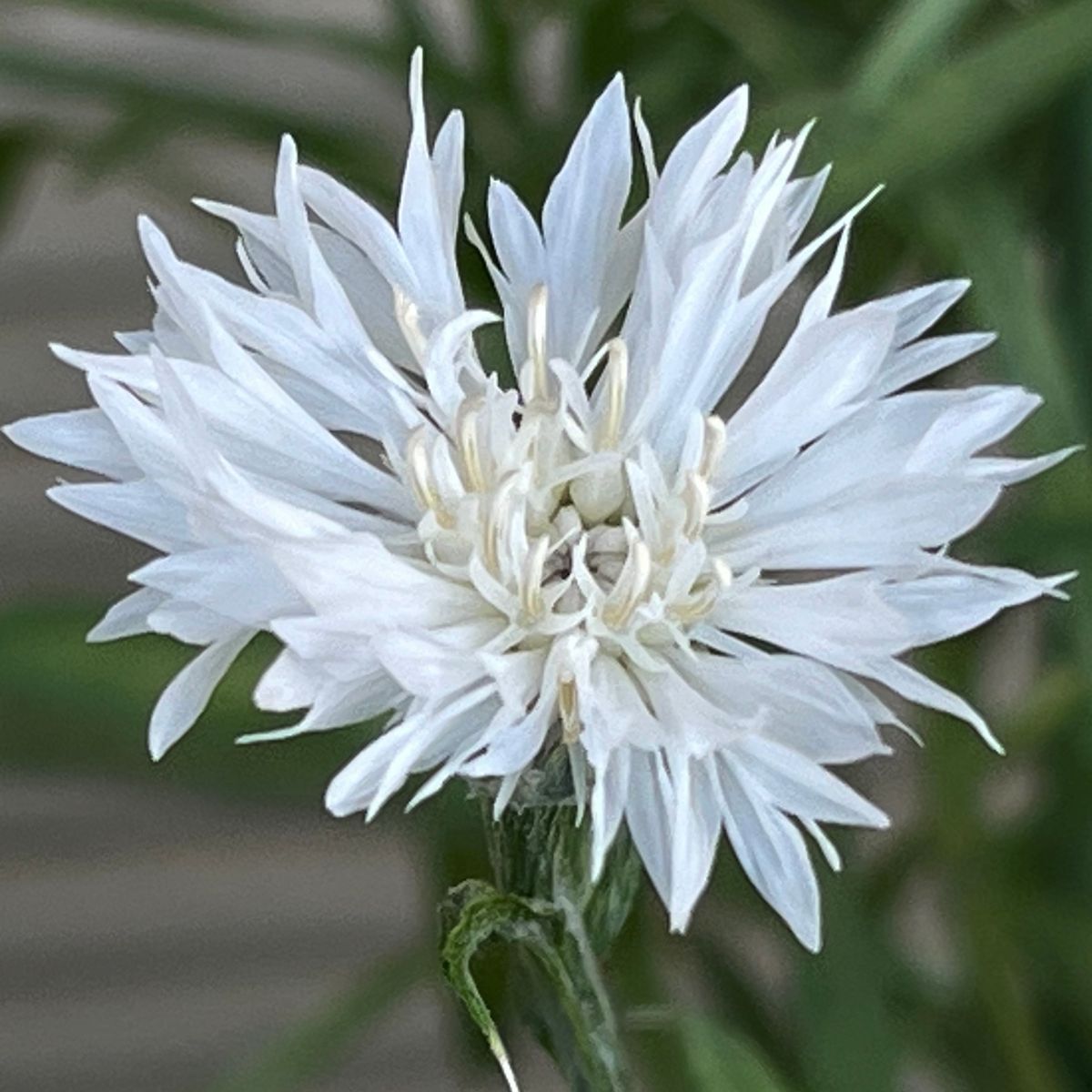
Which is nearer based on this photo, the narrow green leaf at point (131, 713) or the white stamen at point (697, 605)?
the white stamen at point (697, 605)

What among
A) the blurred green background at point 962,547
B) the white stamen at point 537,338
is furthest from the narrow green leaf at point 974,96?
the white stamen at point 537,338

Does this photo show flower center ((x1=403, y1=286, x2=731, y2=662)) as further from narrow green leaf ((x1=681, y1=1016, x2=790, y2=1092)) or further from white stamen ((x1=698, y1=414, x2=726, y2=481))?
narrow green leaf ((x1=681, y1=1016, x2=790, y2=1092))

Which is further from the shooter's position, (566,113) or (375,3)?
(375,3)

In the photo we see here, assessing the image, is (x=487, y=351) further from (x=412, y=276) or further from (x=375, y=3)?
(x=375, y=3)

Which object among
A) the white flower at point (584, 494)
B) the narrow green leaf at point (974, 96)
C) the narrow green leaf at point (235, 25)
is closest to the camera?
the white flower at point (584, 494)

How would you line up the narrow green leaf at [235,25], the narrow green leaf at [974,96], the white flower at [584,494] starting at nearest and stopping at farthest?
the white flower at [584,494], the narrow green leaf at [974,96], the narrow green leaf at [235,25]

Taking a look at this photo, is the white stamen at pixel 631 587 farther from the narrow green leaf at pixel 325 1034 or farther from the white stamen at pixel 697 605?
the narrow green leaf at pixel 325 1034

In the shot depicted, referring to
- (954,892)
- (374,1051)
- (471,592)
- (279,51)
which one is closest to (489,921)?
(471,592)
